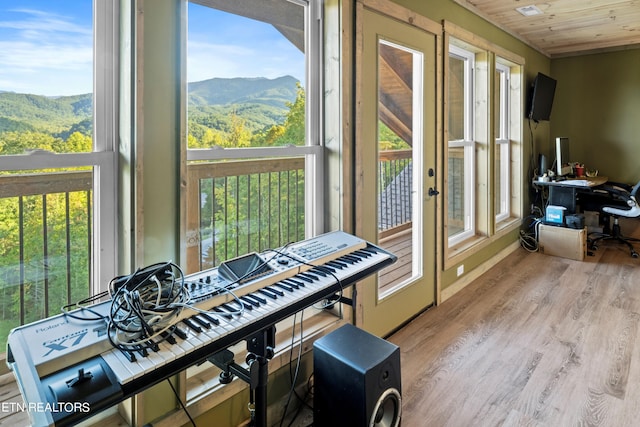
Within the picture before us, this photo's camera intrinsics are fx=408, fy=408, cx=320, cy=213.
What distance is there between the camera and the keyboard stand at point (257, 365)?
1.28 meters

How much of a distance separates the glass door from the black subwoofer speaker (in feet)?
2.25

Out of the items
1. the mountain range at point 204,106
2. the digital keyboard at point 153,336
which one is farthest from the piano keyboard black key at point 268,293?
the mountain range at point 204,106

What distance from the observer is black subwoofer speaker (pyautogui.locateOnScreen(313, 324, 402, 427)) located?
5.18 ft

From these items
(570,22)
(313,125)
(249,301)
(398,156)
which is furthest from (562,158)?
(249,301)

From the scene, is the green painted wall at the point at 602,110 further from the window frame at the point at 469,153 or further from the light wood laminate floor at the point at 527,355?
the window frame at the point at 469,153

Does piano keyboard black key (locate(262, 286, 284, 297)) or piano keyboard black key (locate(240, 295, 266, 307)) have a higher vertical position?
piano keyboard black key (locate(262, 286, 284, 297))

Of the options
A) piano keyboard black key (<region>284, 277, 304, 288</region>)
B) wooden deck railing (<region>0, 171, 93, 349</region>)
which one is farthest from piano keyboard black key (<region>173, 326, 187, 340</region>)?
wooden deck railing (<region>0, 171, 93, 349</region>)

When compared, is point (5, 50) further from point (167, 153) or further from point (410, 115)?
point (410, 115)

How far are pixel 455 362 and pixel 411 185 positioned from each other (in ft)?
4.21

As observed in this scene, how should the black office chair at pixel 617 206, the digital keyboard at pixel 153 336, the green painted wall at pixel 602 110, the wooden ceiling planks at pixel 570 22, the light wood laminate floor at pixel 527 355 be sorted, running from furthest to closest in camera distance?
the green painted wall at pixel 602 110 → the black office chair at pixel 617 206 → the wooden ceiling planks at pixel 570 22 → the light wood laminate floor at pixel 527 355 → the digital keyboard at pixel 153 336

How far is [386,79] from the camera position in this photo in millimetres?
2738

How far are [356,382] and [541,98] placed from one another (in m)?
4.78

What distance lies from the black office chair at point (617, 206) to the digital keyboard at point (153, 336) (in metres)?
4.30

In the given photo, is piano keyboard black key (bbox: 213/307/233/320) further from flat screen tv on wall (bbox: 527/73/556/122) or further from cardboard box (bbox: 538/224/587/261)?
flat screen tv on wall (bbox: 527/73/556/122)
